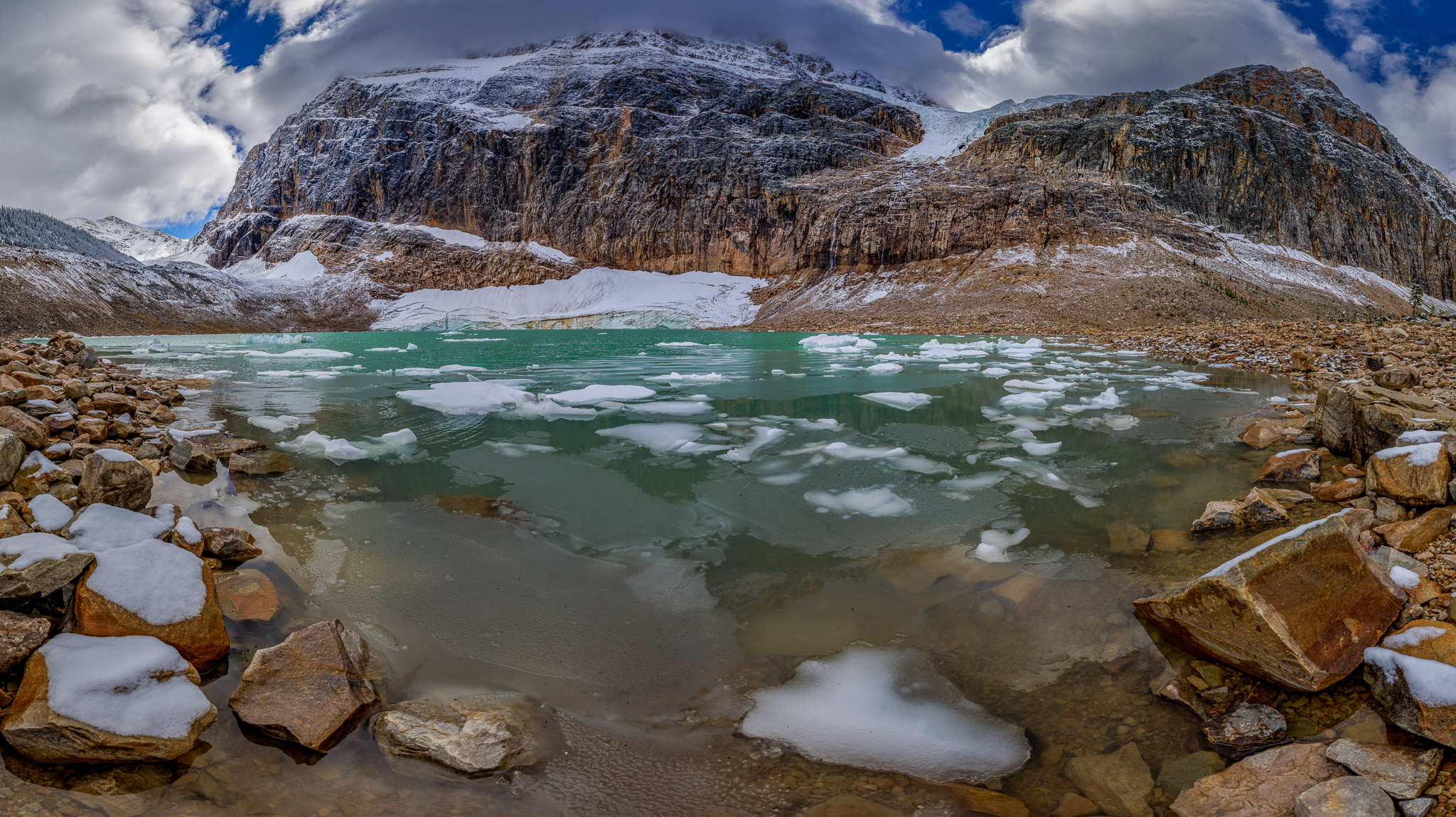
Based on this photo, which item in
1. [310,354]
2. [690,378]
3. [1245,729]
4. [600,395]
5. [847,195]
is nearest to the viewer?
[1245,729]

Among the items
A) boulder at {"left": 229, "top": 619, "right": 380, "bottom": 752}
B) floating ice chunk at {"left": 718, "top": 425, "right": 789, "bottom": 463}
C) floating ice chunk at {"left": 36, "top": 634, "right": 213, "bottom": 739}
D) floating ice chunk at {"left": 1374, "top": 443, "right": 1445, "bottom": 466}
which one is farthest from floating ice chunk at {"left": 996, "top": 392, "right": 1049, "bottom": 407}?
floating ice chunk at {"left": 36, "top": 634, "right": 213, "bottom": 739}

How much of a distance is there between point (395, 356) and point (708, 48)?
344 ft

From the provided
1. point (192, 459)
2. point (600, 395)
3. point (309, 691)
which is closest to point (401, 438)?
point (192, 459)

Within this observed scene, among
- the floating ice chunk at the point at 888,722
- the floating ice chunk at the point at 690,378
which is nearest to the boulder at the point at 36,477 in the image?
the floating ice chunk at the point at 888,722

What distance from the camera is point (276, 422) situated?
8461mm

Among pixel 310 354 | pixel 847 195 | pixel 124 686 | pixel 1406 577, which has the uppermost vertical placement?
pixel 847 195

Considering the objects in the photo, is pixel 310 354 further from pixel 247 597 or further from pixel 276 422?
pixel 247 597

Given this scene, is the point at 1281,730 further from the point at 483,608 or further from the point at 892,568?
the point at 483,608

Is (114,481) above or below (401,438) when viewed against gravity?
above

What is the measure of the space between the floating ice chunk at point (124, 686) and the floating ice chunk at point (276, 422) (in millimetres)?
6404

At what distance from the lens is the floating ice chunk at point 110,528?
3.06 m

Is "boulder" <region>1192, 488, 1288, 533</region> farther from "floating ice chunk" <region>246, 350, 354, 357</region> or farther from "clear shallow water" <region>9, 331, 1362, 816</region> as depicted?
"floating ice chunk" <region>246, 350, 354, 357</region>

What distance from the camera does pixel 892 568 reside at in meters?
4.03

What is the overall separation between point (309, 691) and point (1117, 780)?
10.6ft
